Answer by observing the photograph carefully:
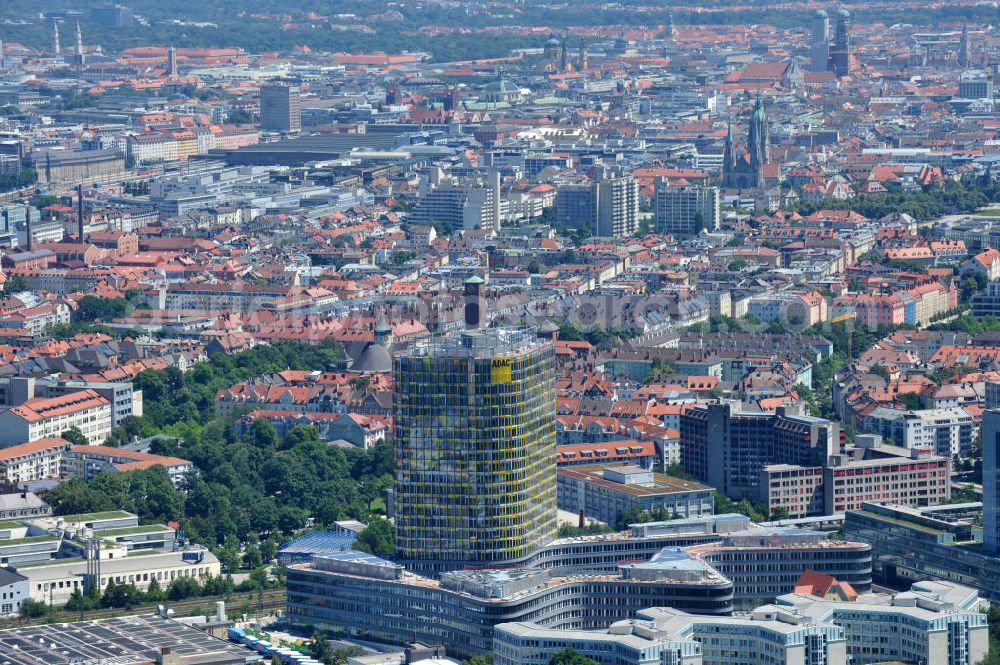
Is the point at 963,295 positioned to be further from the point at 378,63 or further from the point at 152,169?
the point at 378,63

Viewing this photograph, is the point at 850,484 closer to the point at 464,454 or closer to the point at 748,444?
the point at 748,444

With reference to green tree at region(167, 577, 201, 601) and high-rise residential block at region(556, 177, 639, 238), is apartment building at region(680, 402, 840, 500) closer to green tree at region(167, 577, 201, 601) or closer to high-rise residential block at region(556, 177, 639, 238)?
green tree at region(167, 577, 201, 601)

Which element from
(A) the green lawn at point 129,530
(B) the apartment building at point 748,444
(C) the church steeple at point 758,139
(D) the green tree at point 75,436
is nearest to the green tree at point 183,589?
(A) the green lawn at point 129,530

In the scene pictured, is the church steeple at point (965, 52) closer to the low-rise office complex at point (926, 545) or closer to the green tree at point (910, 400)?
the green tree at point (910, 400)

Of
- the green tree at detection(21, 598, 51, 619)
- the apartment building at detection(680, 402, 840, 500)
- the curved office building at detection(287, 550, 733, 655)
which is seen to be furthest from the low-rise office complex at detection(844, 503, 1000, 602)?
the green tree at detection(21, 598, 51, 619)

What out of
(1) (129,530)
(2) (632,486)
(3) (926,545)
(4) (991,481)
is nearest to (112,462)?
(1) (129,530)
